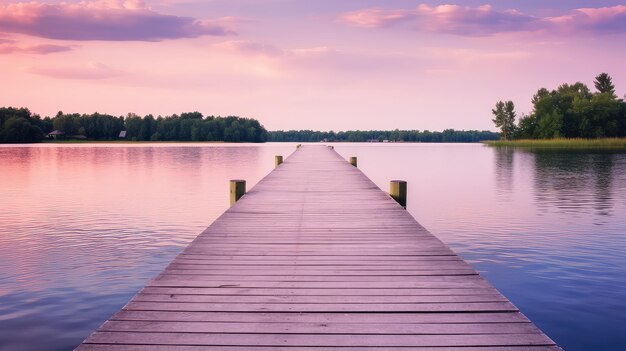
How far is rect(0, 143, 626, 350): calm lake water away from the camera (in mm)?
7789

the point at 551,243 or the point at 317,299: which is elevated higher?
the point at 317,299

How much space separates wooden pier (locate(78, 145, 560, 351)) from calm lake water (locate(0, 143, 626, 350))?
2189mm

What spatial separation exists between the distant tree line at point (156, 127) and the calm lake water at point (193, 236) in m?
133

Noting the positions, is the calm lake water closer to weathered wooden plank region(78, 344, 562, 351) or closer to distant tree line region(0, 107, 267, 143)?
weathered wooden plank region(78, 344, 562, 351)

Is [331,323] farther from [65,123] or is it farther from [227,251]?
[65,123]

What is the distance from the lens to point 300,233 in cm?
873

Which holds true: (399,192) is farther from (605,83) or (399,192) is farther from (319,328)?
(605,83)

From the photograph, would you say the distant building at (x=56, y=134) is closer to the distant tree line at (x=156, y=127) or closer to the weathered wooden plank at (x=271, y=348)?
the distant tree line at (x=156, y=127)

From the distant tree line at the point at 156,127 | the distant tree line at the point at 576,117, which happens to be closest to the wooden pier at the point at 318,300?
the distant tree line at the point at 576,117

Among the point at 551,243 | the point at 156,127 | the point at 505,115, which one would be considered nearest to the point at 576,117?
the point at 505,115

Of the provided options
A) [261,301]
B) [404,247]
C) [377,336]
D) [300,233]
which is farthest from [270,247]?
[377,336]

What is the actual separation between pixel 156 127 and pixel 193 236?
16216 cm

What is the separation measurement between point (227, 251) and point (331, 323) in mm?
3113

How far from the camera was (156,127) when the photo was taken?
169000mm
